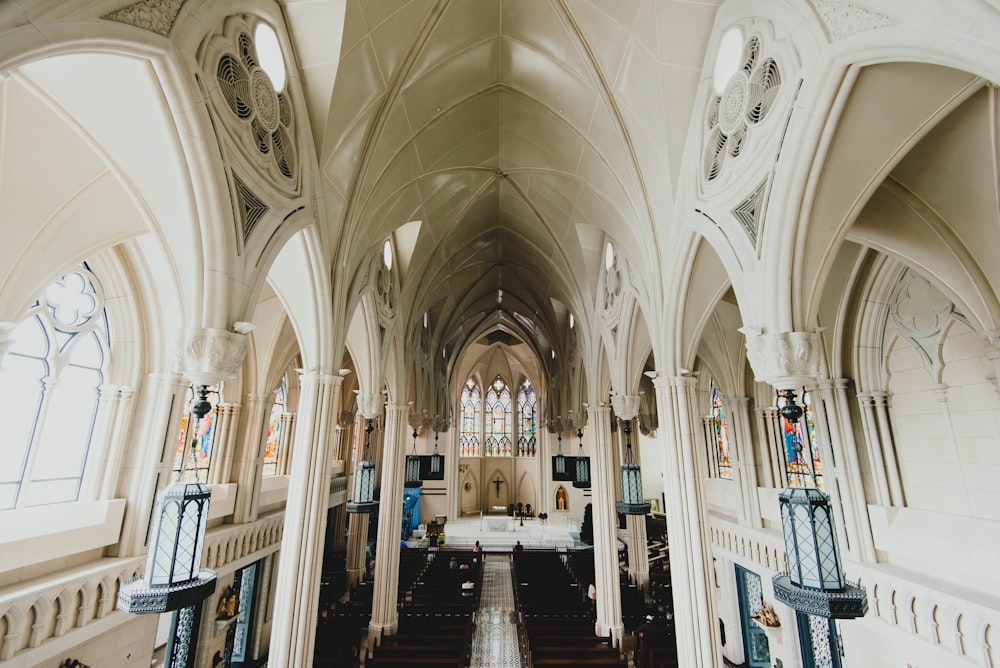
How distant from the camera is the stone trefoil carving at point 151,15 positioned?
313 cm

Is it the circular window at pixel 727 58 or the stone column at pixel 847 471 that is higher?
the circular window at pixel 727 58

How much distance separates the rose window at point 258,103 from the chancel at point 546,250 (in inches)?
2.0

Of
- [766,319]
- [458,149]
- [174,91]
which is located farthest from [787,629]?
[174,91]

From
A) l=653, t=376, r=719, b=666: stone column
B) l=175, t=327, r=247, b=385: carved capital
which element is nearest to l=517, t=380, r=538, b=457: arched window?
l=653, t=376, r=719, b=666: stone column

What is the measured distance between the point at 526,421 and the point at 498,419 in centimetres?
197

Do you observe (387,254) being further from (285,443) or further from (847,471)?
(847,471)

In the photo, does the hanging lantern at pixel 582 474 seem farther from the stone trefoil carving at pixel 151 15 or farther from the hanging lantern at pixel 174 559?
the stone trefoil carving at pixel 151 15

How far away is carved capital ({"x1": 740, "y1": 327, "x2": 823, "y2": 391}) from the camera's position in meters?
4.18

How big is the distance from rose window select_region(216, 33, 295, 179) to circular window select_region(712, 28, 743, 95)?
5.49 metres

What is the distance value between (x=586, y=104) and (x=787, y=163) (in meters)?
4.23

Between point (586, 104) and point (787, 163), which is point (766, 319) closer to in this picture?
point (787, 163)

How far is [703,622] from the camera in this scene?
21.5 feet

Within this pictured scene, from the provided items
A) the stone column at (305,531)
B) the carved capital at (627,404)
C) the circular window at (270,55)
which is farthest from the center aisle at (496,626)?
the circular window at (270,55)

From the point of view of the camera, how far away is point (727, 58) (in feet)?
18.5
